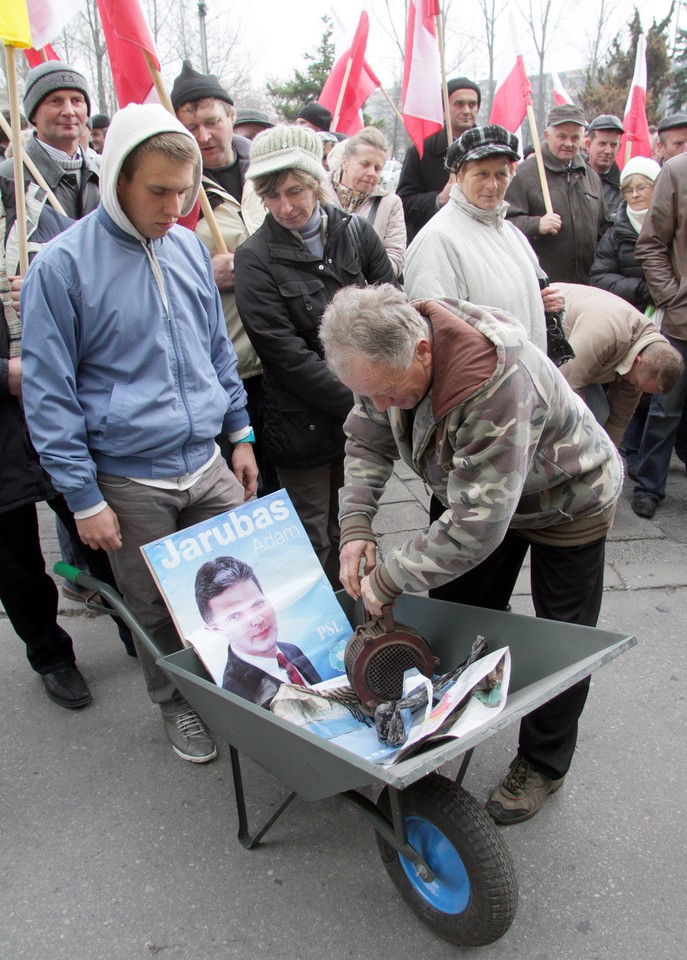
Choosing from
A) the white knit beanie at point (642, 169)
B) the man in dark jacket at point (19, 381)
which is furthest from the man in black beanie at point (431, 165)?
the man in dark jacket at point (19, 381)

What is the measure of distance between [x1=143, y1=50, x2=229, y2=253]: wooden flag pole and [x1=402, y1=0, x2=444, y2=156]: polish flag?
1.97m

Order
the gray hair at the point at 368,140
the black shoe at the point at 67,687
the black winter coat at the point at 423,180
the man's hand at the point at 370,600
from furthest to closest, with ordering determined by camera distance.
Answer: the black winter coat at the point at 423,180
the gray hair at the point at 368,140
the black shoe at the point at 67,687
the man's hand at the point at 370,600

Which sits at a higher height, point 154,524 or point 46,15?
point 46,15

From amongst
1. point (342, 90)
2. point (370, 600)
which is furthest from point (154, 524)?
point (342, 90)

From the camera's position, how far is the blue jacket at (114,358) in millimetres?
2100

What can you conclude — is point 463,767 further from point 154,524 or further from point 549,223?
point 549,223

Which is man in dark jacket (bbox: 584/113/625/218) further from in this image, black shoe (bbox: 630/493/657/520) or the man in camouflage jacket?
the man in camouflage jacket

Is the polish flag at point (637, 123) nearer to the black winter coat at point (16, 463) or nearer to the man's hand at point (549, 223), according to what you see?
the man's hand at point (549, 223)

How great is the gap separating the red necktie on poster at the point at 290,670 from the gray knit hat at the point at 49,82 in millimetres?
2341

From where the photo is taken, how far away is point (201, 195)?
2.90 m

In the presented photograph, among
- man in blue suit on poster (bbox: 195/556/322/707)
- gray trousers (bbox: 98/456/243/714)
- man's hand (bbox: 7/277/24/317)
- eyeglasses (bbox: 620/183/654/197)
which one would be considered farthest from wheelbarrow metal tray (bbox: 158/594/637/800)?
eyeglasses (bbox: 620/183/654/197)

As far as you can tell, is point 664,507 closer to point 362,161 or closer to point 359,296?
point 362,161

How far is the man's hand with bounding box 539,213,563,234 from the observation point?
168 inches

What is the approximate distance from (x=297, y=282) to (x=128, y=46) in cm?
109
